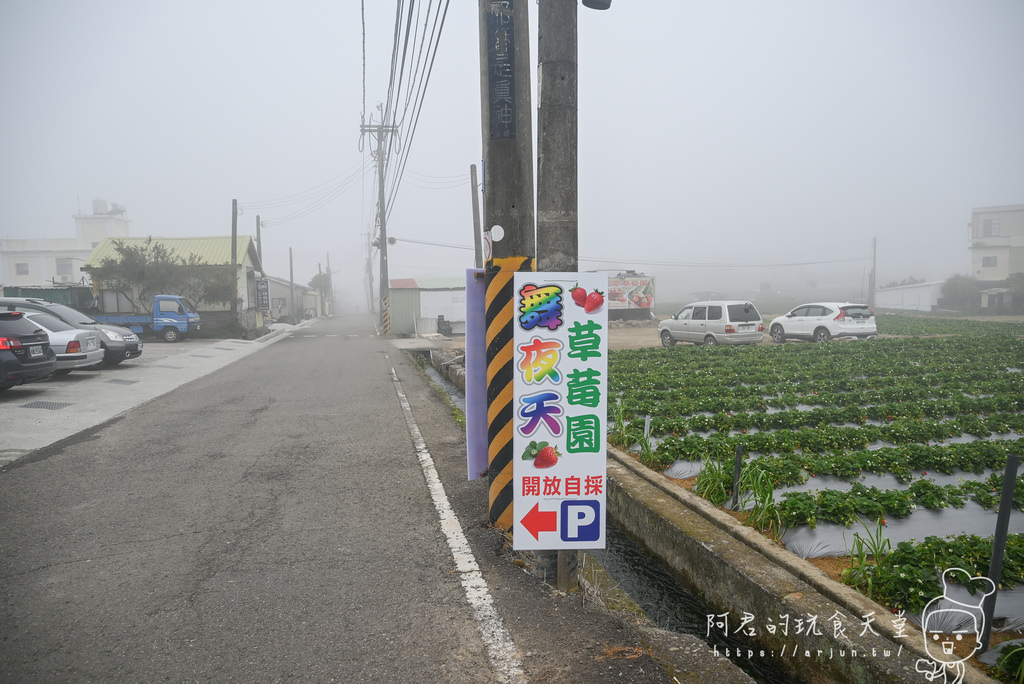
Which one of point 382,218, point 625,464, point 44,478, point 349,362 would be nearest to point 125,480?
point 44,478

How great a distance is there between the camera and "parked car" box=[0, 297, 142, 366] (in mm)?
14086

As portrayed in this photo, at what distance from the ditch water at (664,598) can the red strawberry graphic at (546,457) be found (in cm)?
109

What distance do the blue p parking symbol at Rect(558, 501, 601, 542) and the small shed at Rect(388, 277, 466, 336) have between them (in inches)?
1102

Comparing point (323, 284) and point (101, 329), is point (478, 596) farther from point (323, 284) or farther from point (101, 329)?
point (323, 284)

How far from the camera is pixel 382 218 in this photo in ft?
107

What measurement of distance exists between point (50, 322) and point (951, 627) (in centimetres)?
1615

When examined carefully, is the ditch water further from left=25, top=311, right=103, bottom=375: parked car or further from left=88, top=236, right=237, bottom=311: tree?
left=88, top=236, right=237, bottom=311: tree

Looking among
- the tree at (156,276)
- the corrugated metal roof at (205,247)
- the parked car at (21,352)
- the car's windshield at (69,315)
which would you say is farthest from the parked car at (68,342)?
the corrugated metal roof at (205,247)

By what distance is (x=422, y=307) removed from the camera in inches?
1289

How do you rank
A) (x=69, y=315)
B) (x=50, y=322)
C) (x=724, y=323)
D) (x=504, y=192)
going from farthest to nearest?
(x=724, y=323) → (x=69, y=315) → (x=50, y=322) → (x=504, y=192)

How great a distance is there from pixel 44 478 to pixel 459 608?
16.9 feet

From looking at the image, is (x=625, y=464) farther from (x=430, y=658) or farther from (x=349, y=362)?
(x=349, y=362)

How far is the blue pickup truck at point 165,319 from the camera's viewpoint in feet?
83.7

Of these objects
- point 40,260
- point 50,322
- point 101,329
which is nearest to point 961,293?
point 101,329
